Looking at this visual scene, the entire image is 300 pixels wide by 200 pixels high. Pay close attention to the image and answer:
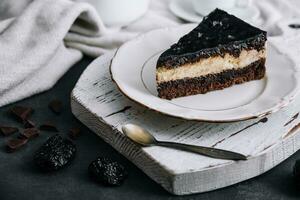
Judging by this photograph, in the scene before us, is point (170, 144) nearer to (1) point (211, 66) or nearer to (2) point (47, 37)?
(1) point (211, 66)

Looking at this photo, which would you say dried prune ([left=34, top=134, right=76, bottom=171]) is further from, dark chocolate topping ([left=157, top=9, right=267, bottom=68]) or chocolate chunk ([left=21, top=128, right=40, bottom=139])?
dark chocolate topping ([left=157, top=9, right=267, bottom=68])

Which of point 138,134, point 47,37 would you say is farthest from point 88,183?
point 47,37

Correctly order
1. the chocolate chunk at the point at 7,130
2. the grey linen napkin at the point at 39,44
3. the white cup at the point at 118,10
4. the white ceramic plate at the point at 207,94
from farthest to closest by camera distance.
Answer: the white cup at the point at 118,10 < the grey linen napkin at the point at 39,44 < the chocolate chunk at the point at 7,130 < the white ceramic plate at the point at 207,94

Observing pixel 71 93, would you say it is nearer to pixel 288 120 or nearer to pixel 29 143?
pixel 29 143

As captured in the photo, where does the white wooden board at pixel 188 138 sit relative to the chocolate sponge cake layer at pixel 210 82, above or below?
below

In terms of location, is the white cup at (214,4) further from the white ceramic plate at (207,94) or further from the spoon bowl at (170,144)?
the spoon bowl at (170,144)

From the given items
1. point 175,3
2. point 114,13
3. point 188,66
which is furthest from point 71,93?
point 175,3

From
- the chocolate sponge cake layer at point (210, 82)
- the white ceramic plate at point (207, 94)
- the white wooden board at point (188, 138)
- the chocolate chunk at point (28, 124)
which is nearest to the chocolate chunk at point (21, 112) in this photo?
the chocolate chunk at point (28, 124)
